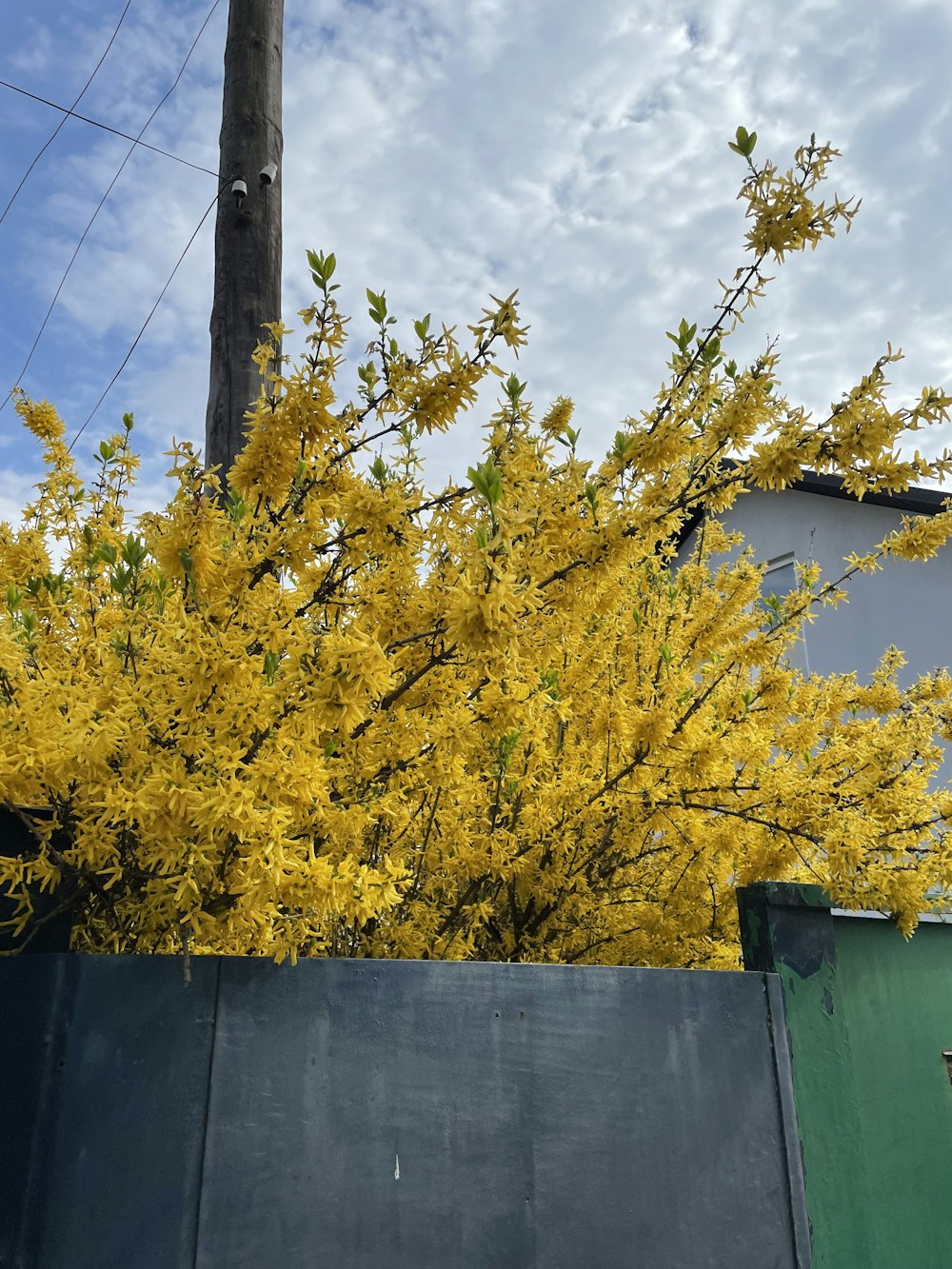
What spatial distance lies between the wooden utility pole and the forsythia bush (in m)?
0.57

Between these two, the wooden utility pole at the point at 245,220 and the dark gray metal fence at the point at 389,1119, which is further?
the wooden utility pole at the point at 245,220

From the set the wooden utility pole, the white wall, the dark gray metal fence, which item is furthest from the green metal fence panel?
the white wall

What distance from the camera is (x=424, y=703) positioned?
2537mm

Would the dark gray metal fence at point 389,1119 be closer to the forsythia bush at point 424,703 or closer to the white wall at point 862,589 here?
the forsythia bush at point 424,703

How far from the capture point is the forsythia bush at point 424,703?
2.03 metres

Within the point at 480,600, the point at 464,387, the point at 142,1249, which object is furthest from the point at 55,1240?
the point at 464,387

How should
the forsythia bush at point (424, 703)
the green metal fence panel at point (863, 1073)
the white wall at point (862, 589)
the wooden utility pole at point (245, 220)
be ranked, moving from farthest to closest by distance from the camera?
the white wall at point (862, 589) → the wooden utility pole at point (245, 220) → the green metal fence panel at point (863, 1073) → the forsythia bush at point (424, 703)

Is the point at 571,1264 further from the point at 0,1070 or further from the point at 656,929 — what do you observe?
the point at 0,1070

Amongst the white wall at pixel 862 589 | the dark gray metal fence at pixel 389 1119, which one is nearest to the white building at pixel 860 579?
the white wall at pixel 862 589

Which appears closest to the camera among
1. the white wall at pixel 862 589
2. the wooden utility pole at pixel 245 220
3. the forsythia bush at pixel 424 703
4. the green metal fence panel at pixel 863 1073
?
→ the forsythia bush at pixel 424 703

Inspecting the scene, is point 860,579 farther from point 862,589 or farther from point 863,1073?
point 863,1073

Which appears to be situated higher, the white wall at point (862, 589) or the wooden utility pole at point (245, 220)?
the white wall at point (862, 589)

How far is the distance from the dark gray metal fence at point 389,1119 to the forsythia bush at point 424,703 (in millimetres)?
249

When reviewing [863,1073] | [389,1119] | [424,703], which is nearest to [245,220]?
[424,703]
